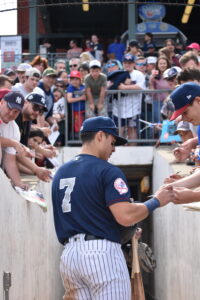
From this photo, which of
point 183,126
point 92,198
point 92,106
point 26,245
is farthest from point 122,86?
point 92,198

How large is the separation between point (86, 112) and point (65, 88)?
1.35 metres

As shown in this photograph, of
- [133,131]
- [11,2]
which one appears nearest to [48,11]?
[133,131]

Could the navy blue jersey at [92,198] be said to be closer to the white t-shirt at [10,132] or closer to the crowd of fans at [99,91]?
the white t-shirt at [10,132]

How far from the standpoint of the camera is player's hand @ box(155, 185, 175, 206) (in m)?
5.93

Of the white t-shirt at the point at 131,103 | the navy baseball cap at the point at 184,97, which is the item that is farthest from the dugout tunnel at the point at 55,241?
the navy baseball cap at the point at 184,97

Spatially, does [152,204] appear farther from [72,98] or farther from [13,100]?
[72,98]

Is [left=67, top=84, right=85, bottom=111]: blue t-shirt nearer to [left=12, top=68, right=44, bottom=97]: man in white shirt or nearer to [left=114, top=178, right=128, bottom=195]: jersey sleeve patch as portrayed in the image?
[left=12, top=68, right=44, bottom=97]: man in white shirt

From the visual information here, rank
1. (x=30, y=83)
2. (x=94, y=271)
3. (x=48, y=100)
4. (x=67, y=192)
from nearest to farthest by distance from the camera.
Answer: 1. (x=94, y=271)
2. (x=67, y=192)
3. (x=30, y=83)
4. (x=48, y=100)

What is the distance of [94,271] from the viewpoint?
5586 mm

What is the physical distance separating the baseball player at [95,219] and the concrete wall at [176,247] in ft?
8.09

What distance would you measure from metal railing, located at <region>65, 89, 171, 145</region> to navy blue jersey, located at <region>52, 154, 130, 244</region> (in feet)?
29.8

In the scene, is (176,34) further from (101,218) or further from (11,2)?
(101,218)

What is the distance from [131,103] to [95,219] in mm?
9478

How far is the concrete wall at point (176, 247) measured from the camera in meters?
8.46
